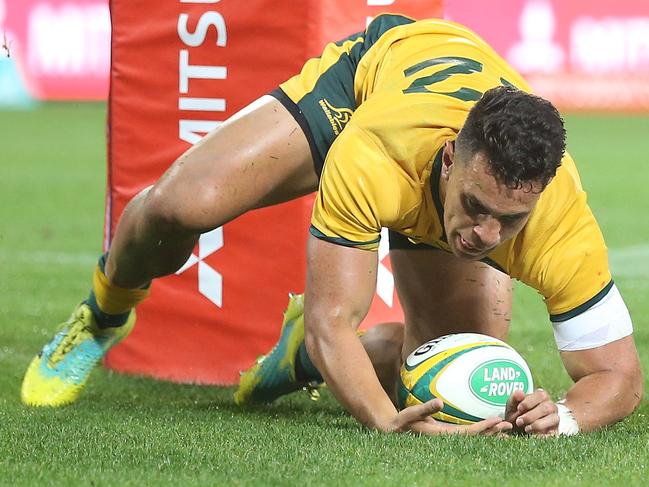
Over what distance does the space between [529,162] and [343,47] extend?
4.25 ft

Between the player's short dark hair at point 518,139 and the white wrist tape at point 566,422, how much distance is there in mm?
713

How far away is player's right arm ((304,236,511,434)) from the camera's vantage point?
12.5ft

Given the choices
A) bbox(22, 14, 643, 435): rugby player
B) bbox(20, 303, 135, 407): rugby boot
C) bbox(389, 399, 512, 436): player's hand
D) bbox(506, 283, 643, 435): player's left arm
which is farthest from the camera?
bbox(20, 303, 135, 407): rugby boot

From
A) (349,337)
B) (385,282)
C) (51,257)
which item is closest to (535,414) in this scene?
(349,337)

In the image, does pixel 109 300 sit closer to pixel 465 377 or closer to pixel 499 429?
pixel 465 377

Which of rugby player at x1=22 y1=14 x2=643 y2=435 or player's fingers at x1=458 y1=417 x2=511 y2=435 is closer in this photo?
rugby player at x1=22 y1=14 x2=643 y2=435

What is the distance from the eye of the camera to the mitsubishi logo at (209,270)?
5398 mm

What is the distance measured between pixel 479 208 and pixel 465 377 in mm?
581

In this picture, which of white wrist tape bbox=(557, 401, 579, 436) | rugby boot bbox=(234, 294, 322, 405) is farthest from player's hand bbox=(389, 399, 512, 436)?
rugby boot bbox=(234, 294, 322, 405)

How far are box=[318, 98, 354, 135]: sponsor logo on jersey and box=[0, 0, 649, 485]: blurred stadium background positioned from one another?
0.80 metres

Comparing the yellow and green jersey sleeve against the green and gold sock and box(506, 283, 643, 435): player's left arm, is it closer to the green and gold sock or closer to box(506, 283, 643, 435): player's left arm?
box(506, 283, 643, 435): player's left arm

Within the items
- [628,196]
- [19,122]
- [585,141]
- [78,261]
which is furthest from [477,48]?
[19,122]

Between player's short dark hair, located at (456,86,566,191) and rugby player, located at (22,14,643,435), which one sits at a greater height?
player's short dark hair, located at (456,86,566,191)

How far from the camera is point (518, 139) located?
139 inches
